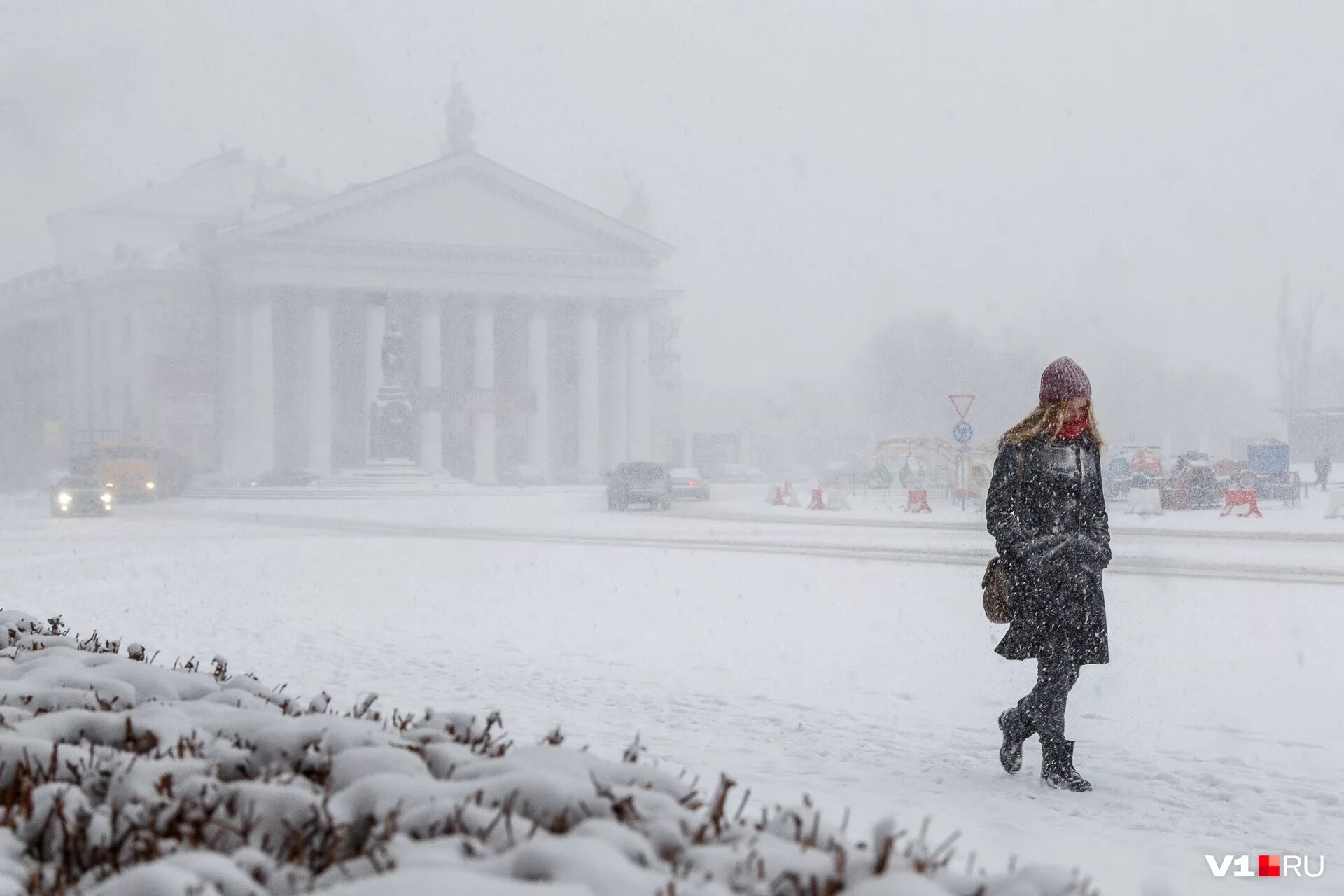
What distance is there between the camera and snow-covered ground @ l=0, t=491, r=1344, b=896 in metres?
5.97

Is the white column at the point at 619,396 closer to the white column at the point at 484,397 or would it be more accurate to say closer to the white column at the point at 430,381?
the white column at the point at 484,397

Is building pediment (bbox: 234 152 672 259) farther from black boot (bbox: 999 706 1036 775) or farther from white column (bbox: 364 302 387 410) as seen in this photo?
black boot (bbox: 999 706 1036 775)

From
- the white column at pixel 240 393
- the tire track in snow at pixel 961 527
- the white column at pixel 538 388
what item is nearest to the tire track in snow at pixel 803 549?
the tire track in snow at pixel 961 527

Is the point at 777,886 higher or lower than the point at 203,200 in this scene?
lower

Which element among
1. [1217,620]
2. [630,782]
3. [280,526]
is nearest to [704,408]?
[280,526]

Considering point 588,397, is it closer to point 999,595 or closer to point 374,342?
point 374,342

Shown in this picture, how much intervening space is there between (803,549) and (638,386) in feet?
185

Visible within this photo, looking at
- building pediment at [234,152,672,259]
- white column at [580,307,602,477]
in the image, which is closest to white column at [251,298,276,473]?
building pediment at [234,152,672,259]

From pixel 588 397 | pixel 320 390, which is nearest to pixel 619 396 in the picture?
pixel 588 397

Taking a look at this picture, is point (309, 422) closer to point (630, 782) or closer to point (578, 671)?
point (578, 671)

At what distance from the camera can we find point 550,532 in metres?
27.2

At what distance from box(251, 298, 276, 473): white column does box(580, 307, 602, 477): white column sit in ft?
52.8

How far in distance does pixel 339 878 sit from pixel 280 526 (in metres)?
28.9

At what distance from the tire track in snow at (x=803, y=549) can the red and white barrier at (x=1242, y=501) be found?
12.3 meters
